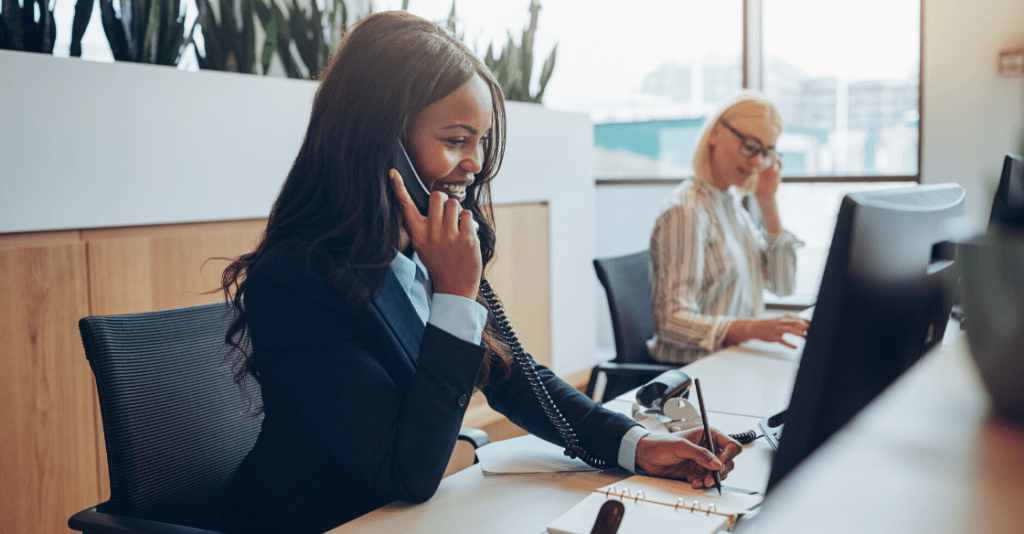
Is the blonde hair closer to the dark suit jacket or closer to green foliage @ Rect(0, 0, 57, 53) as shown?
the dark suit jacket

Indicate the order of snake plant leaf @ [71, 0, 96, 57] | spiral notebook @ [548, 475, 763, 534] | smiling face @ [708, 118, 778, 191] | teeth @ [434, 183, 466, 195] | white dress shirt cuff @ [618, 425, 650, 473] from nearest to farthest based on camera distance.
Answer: spiral notebook @ [548, 475, 763, 534] < white dress shirt cuff @ [618, 425, 650, 473] < teeth @ [434, 183, 466, 195] < snake plant leaf @ [71, 0, 96, 57] < smiling face @ [708, 118, 778, 191]

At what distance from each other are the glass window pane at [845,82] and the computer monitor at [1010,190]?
112 inches

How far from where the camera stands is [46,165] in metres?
1.82

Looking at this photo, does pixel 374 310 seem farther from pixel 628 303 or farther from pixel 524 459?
pixel 628 303

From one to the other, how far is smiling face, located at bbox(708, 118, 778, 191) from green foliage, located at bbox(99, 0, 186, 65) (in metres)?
1.67

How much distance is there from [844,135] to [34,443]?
3.94 m

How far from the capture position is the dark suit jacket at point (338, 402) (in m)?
1.00

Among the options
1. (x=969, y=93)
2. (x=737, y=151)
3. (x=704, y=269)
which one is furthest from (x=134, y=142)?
(x=969, y=93)

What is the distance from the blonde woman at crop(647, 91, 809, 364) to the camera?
84.8 inches

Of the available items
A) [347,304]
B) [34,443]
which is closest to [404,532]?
[347,304]

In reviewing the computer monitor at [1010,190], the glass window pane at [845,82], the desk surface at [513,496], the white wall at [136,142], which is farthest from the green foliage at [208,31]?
the glass window pane at [845,82]

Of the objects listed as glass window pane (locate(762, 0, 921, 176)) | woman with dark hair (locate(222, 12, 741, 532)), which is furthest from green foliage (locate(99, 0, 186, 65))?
glass window pane (locate(762, 0, 921, 176))

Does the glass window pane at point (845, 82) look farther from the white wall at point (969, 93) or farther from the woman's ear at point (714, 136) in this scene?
the woman's ear at point (714, 136)

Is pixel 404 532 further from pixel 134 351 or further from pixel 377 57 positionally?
pixel 377 57
